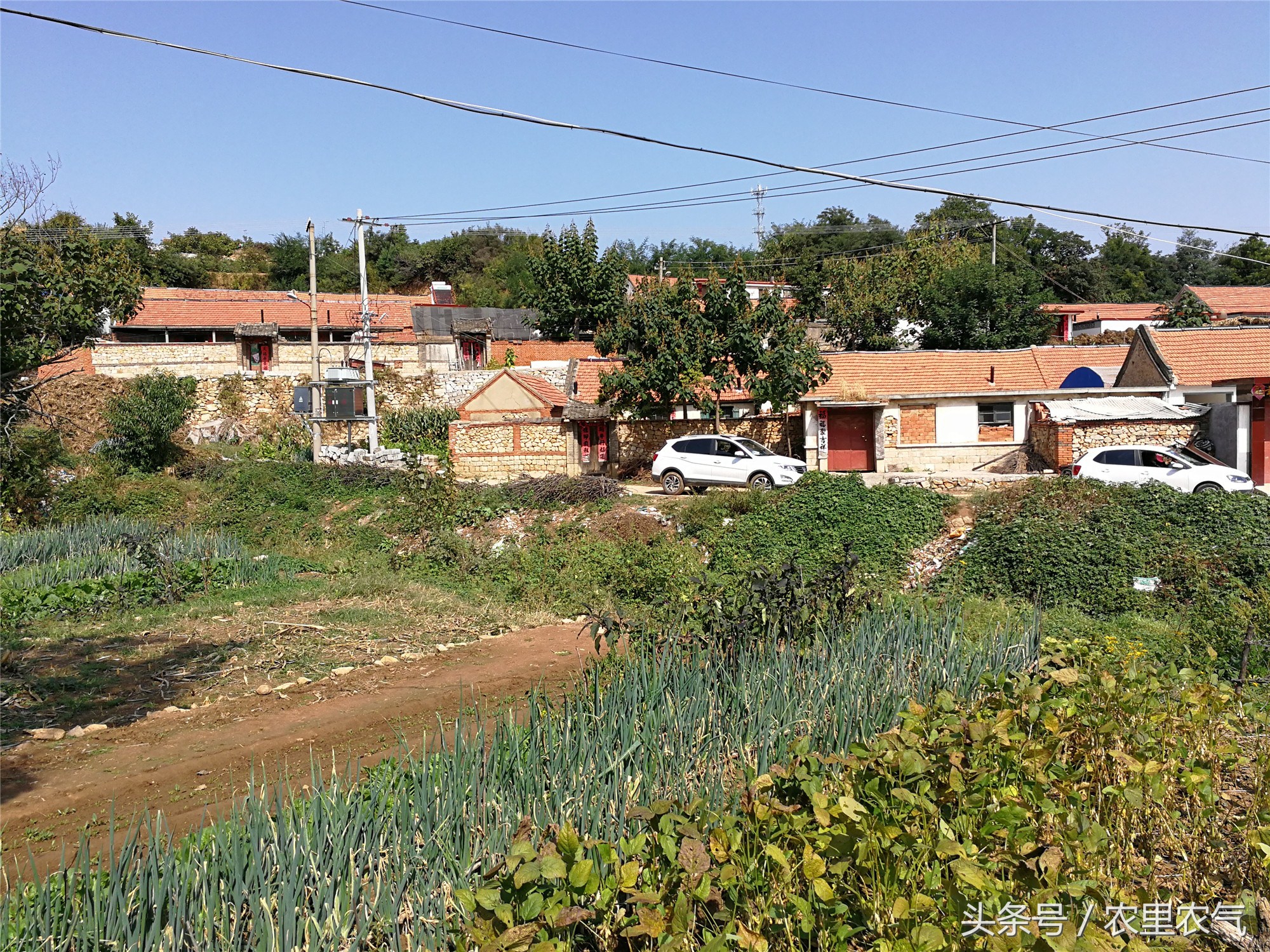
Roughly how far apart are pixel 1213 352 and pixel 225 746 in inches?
1117

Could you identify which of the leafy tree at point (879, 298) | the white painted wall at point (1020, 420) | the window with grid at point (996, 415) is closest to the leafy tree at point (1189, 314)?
the leafy tree at point (879, 298)

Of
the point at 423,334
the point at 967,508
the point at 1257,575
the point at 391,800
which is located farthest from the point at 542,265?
the point at 391,800

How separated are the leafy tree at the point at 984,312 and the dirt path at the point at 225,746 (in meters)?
34.1

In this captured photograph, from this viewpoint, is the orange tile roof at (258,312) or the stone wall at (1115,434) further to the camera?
the orange tile roof at (258,312)

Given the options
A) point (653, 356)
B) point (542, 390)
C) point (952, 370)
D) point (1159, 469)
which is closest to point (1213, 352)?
point (952, 370)

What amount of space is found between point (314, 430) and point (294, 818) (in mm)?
27131

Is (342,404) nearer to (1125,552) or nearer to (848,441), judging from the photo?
(848,441)

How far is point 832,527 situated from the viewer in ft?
59.6

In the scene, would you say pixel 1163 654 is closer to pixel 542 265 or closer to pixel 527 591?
pixel 527 591

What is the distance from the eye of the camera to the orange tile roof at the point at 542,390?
103 feet

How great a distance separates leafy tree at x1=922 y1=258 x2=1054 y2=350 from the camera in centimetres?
4000

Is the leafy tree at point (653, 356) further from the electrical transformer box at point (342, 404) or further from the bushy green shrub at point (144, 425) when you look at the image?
the bushy green shrub at point (144, 425)

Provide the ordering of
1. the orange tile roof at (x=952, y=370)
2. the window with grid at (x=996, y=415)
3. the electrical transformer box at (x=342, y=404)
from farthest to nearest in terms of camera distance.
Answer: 1. the orange tile roof at (x=952, y=370)
2. the electrical transformer box at (x=342, y=404)
3. the window with grid at (x=996, y=415)

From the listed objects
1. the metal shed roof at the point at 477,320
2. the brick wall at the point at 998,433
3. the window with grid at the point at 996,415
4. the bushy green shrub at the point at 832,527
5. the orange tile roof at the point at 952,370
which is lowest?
the bushy green shrub at the point at 832,527
